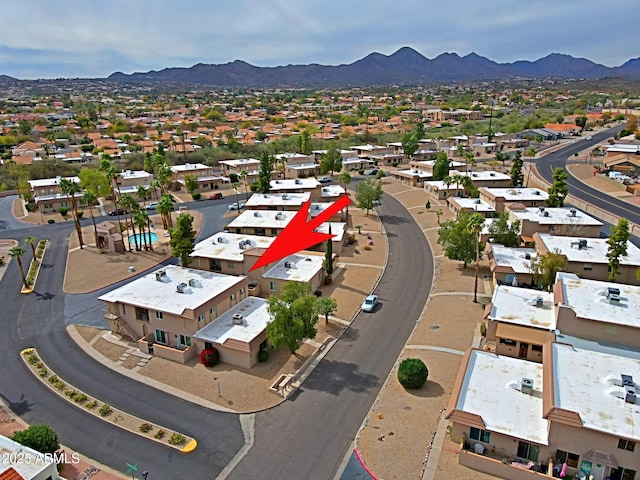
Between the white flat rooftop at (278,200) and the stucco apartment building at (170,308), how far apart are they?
3280 centimetres

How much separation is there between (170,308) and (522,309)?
101 ft

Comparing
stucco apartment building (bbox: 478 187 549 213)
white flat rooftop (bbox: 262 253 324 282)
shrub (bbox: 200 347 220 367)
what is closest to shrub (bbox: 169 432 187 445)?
shrub (bbox: 200 347 220 367)

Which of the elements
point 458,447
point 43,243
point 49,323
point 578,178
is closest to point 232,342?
point 458,447

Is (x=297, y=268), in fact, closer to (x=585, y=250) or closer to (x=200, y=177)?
(x=585, y=250)

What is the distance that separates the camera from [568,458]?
26.2 metres

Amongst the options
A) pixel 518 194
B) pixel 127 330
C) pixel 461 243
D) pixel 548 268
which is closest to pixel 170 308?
pixel 127 330

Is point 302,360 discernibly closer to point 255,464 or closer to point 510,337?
point 255,464

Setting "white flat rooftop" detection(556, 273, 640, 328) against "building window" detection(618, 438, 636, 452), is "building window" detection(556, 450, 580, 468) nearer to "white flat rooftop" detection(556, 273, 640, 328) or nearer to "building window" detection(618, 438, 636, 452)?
"building window" detection(618, 438, 636, 452)

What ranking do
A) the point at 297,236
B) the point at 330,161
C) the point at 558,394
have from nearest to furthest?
the point at 558,394
the point at 297,236
the point at 330,161

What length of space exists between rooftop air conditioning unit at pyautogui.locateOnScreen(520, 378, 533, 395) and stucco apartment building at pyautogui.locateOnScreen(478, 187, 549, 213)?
153 feet

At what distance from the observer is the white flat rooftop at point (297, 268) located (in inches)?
2008

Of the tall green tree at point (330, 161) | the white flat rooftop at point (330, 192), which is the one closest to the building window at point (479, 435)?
the white flat rooftop at point (330, 192)

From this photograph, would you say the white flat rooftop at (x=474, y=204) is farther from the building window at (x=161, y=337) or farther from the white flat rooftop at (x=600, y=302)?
the building window at (x=161, y=337)

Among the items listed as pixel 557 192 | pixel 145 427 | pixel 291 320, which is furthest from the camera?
pixel 557 192
